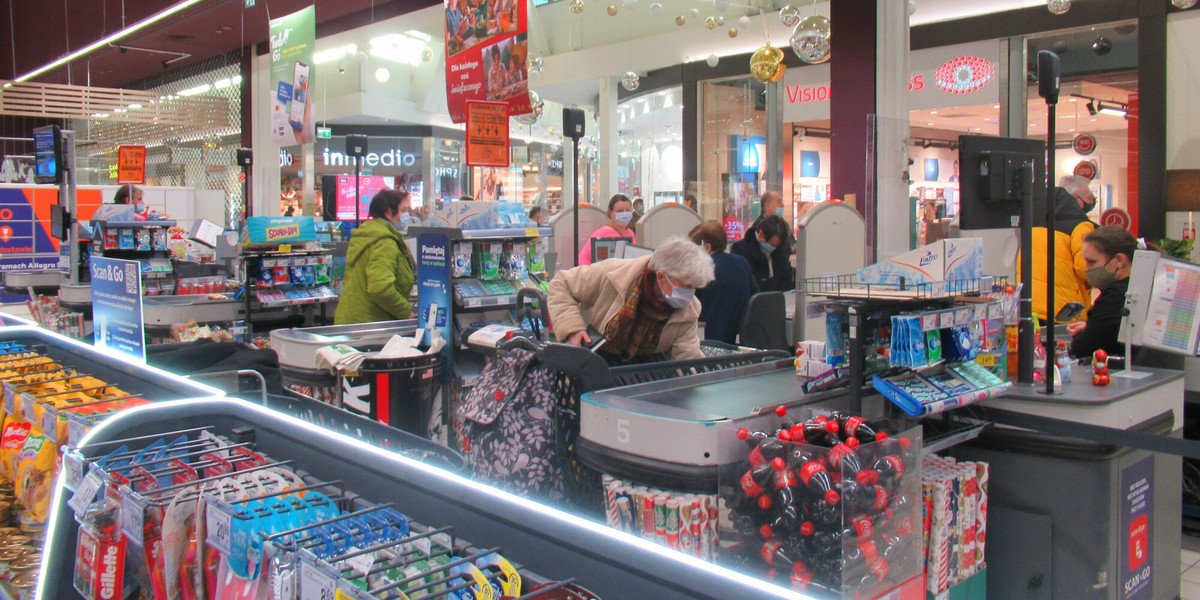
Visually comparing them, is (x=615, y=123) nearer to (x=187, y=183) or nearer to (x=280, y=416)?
(x=187, y=183)

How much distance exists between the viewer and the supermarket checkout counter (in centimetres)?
282

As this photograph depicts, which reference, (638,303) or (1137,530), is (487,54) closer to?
(638,303)

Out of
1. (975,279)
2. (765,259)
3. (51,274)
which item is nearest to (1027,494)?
(975,279)

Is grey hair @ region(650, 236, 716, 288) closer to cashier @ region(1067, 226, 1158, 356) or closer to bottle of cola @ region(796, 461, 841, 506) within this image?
bottle of cola @ region(796, 461, 841, 506)

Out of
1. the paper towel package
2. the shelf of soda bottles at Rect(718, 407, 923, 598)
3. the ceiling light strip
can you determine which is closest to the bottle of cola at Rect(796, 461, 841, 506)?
the shelf of soda bottles at Rect(718, 407, 923, 598)

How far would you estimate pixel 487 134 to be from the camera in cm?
673

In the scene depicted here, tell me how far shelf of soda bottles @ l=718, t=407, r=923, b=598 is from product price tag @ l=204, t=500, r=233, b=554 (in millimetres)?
1265

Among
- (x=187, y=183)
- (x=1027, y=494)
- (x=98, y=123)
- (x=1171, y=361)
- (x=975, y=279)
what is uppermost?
(x=98, y=123)

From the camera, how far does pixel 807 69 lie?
12.7 meters

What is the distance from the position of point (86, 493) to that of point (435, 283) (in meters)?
3.51

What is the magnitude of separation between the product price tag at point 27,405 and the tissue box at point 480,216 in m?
3.31

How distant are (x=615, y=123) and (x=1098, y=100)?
7.37 m

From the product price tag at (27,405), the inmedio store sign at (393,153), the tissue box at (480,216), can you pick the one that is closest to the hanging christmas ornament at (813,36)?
the tissue box at (480,216)

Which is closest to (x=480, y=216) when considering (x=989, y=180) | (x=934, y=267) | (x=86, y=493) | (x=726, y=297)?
(x=726, y=297)
